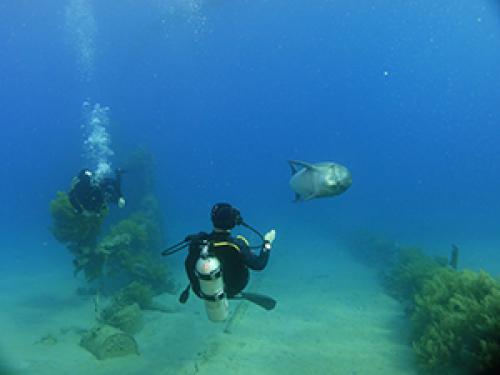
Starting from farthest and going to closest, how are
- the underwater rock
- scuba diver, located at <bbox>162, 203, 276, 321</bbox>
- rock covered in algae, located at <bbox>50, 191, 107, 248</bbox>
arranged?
rock covered in algae, located at <bbox>50, 191, 107, 248</bbox> < the underwater rock < scuba diver, located at <bbox>162, 203, 276, 321</bbox>

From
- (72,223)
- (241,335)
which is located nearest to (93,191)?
(72,223)

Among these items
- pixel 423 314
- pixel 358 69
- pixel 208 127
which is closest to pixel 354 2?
pixel 358 69

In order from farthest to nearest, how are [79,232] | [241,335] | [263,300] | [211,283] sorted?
[79,232], [241,335], [263,300], [211,283]

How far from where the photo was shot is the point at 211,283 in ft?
14.6

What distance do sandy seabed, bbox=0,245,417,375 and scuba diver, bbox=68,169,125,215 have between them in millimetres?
2938

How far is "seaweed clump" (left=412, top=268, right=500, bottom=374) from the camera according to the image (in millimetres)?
5506

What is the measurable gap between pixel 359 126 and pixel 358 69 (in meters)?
39.6

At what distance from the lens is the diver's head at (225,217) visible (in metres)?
4.65

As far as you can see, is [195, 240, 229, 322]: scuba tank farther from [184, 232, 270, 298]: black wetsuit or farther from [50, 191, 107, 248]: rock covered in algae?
[50, 191, 107, 248]: rock covered in algae

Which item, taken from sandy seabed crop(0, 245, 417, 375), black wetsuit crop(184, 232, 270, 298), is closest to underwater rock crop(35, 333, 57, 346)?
sandy seabed crop(0, 245, 417, 375)

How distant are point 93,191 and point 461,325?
739 cm

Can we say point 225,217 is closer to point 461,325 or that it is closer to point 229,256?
point 229,256

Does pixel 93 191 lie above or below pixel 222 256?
above

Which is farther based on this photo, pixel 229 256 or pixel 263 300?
pixel 263 300
